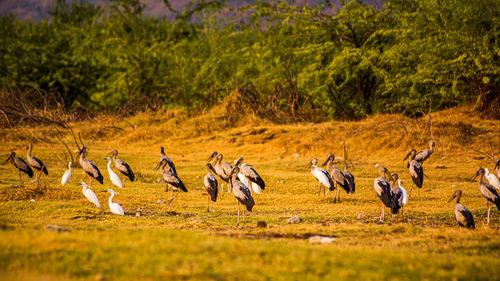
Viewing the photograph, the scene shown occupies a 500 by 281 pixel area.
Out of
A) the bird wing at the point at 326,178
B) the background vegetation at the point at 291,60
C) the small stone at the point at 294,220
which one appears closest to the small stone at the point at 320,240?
the small stone at the point at 294,220

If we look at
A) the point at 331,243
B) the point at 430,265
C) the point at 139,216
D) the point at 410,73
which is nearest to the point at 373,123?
the point at 410,73

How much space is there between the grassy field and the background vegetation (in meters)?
2.11

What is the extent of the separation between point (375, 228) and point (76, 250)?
508 centimetres

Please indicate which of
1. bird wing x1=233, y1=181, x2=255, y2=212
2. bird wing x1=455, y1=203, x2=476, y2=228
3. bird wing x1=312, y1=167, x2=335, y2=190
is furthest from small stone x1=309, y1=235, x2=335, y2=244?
bird wing x1=312, y1=167, x2=335, y2=190

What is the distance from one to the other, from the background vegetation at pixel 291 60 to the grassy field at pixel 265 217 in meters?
2.11

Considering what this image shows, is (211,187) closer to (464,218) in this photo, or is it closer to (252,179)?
(252,179)

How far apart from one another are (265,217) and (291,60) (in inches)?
816

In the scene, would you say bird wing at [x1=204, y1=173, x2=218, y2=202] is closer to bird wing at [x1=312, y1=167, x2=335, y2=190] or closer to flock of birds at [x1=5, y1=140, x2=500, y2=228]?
flock of birds at [x1=5, y1=140, x2=500, y2=228]

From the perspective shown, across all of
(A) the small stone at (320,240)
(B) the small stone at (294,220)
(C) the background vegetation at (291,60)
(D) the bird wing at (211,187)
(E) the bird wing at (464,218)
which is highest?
(C) the background vegetation at (291,60)

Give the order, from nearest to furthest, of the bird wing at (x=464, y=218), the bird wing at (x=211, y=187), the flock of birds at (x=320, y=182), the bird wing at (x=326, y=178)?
the bird wing at (x=464, y=218)
the flock of birds at (x=320, y=182)
the bird wing at (x=211, y=187)
the bird wing at (x=326, y=178)

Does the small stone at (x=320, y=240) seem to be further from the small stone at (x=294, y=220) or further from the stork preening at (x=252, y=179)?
the stork preening at (x=252, y=179)

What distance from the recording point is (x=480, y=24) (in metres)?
22.4

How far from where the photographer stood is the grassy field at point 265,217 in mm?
5418

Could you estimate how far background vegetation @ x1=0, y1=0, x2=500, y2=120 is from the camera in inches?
894
